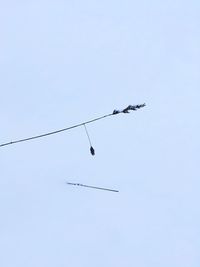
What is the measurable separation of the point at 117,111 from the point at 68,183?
48295 mm

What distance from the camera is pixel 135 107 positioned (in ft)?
68.9

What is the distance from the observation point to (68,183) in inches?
2694

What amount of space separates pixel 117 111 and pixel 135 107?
0.69 metres

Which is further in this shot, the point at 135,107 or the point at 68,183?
the point at 68,183

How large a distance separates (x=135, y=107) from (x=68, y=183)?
1891 inches

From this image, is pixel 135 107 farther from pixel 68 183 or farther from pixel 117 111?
pixel 68 183

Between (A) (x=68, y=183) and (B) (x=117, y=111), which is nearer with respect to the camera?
(B) (x=117, y=111)

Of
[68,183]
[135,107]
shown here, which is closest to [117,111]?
[135,107]

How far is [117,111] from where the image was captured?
20.7 meters
